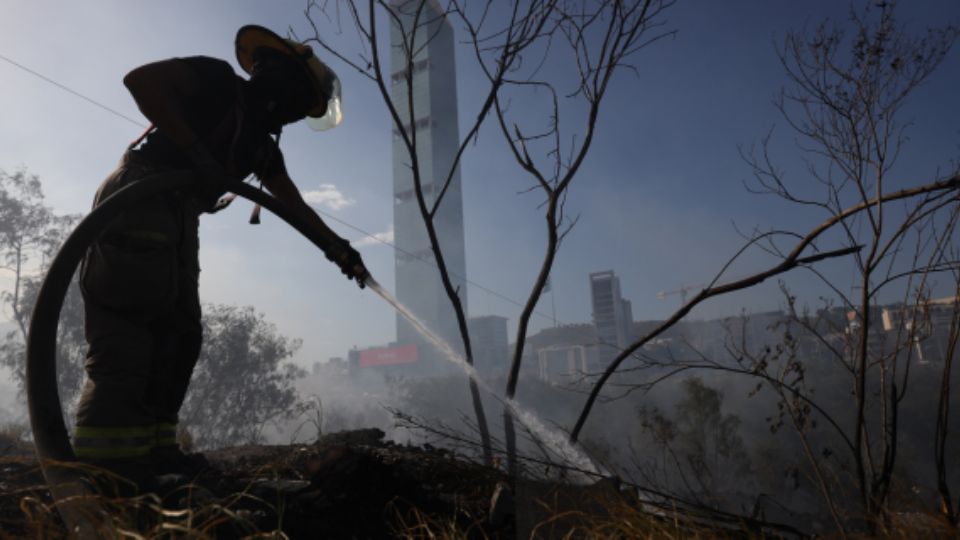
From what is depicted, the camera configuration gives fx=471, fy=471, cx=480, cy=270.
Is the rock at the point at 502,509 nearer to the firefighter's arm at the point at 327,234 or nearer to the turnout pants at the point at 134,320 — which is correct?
the turnout pants at the point at 134,320

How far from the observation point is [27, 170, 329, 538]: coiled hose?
1.58 m

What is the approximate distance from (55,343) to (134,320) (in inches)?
23.9

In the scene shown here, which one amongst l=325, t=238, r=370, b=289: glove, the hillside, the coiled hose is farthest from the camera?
l=325, t=238, r=370, b=289: glove

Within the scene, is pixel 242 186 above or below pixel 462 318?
above

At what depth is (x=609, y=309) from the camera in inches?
4875

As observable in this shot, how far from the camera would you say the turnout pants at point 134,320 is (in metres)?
2.26

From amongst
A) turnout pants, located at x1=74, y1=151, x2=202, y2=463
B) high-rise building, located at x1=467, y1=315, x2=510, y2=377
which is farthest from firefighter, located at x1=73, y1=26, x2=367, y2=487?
high-rise building, located at x1=467, y1=315, x2=510, y2=377

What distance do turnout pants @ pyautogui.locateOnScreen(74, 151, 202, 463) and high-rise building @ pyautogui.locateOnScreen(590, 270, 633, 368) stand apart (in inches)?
4372

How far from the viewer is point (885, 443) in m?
2.43

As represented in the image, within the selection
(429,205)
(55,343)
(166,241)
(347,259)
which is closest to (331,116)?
(347,259)

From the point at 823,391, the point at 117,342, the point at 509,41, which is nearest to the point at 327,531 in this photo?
the point at 117,342

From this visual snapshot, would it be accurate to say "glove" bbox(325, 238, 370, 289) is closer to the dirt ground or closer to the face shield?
the face shield

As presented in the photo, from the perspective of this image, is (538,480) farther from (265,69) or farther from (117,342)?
(265,69)

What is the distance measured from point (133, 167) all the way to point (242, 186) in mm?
567
